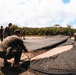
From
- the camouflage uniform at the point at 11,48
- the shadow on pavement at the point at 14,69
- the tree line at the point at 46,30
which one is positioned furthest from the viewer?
the tree line at the point at 46,30

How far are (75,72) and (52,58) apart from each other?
963 millimetres

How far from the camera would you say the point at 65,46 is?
432 inches

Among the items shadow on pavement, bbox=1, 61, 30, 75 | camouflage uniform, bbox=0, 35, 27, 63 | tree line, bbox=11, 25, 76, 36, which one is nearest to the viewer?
camouflage uniform, bbox=0, 35, 27, 63

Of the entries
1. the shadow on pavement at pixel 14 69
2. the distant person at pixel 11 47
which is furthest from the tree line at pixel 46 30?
the distant person at pixel 11 47

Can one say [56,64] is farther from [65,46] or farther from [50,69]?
[65,46]

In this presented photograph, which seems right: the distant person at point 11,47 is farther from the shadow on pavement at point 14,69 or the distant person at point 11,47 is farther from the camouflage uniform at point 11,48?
the shadow on pavement at point 14,69

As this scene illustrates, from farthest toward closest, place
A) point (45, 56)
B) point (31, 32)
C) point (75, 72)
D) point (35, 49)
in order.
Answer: point (31, 32) < point (35, 49) < point (45, 56) < point (75, 72)

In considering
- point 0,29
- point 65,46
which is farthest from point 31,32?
point 65,46

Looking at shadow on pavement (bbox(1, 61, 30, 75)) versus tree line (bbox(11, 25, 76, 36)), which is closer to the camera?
shadow on pavement (bbox(1, 61, 30, 75))

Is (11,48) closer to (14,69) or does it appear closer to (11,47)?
(11,47)

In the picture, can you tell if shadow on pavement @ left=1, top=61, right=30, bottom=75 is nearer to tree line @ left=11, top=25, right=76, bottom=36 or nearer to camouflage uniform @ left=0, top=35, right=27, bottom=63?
camouflage uniform @ left=0, top=35, right=27, bottom=63

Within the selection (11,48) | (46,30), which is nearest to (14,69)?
(11,48)

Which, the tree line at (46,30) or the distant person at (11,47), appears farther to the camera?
the tree line at (46,30)

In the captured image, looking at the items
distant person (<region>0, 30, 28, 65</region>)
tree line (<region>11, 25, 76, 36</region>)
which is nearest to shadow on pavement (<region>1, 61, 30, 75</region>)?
distant person (<region>0, 30, 28, 65</region>)
